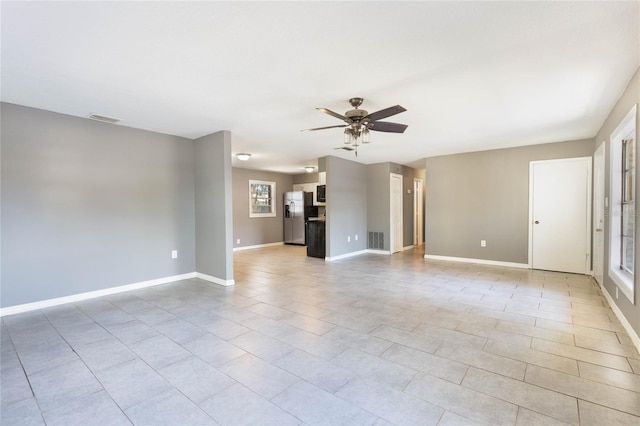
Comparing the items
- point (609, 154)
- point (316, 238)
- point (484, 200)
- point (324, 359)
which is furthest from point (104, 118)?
point (484, 200)

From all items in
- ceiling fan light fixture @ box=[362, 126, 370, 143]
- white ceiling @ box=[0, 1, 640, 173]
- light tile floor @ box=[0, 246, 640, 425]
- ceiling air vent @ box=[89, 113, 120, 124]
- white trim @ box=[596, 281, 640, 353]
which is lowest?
light tile floor @ box=[0, 246, 640, 425]

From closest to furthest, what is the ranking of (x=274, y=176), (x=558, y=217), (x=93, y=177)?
(x=93, y=177) < (x=558, y=217) < (x=274, y=176)

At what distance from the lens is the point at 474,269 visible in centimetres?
568

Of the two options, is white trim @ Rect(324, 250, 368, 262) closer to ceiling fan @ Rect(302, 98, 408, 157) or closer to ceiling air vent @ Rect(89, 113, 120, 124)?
ceiling fan @ Rect(302, 98, 408, 157)

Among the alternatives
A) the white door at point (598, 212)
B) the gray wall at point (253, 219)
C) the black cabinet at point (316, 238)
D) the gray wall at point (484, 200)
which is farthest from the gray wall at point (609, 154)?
the gray wall at point (253, 219)

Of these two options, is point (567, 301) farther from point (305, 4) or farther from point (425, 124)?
point (305, 4)

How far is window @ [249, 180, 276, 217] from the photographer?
9078mm

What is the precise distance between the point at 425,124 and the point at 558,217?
335 centimetres

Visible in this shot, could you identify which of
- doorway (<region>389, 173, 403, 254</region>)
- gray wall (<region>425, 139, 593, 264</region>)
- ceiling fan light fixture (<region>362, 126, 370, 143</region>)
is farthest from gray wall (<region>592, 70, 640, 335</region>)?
doorway (<region>389, 173, 403, 254</region>)

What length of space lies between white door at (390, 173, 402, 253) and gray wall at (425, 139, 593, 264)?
1008mm

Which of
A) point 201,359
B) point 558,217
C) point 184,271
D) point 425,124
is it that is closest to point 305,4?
point 201,359

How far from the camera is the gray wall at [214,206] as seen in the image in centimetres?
460

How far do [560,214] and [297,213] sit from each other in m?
6.62

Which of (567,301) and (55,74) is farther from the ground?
(55,74)
